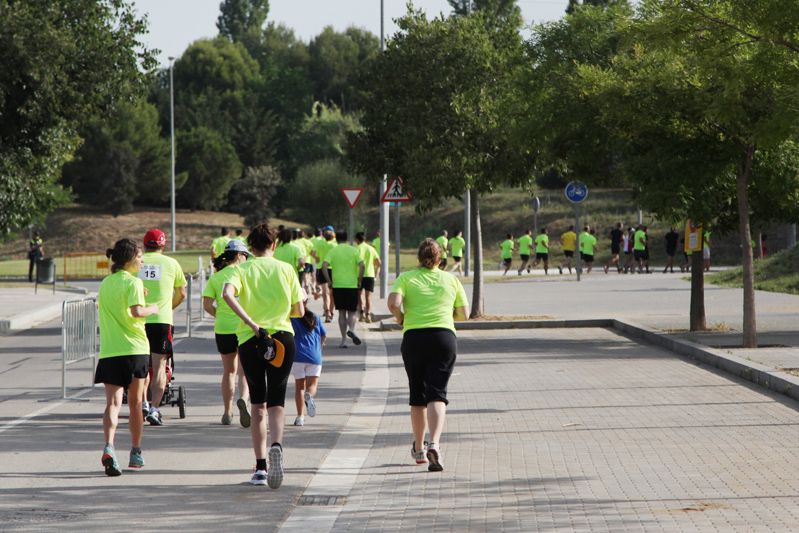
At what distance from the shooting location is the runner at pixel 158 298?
1159cm

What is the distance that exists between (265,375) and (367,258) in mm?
14005

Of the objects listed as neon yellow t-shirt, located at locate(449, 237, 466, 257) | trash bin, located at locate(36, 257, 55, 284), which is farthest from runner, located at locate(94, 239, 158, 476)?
neon yellow t-shirt, located at locate(449, 237, 466, 257)

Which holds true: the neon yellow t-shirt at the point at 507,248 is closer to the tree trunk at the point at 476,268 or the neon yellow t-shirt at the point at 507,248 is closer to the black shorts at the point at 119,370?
the tree trunk at the point at 476,268

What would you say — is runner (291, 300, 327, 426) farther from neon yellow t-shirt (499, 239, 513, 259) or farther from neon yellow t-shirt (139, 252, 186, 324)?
neon yellow t-shirt (499, 239, 513, 259)

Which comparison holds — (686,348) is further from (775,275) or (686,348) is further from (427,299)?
(775,275)

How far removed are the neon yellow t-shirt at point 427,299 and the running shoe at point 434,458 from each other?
0.90 m

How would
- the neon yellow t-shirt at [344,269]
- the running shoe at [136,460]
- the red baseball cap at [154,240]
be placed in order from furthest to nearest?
the neon yellow t-shirt at [344,269] → the red baseball cap at [154,240] → the running shoe at [136,460]

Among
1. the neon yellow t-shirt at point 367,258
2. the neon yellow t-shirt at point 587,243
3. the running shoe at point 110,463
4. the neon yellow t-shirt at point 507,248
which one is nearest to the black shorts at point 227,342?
the running shoe at point 110,463

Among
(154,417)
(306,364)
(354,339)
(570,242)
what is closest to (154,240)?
(154,417)

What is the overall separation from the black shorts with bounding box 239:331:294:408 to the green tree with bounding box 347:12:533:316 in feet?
49.2

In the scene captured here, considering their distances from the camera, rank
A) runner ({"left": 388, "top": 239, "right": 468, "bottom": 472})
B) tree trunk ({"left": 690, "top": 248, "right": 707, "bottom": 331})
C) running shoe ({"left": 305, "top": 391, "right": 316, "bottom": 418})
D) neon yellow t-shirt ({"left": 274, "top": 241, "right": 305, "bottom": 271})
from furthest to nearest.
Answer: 1. tree trunk ({"left": 690, "top": 248, "right": 707, "bottom": 331})
2. neon yellow t-shirt ({"left": 274, "top": 241, "right": 305, "bottom": 271})
3. running shoe ({"left": 305, "top": 391, "right": 316, "bottom": 418})
4. runner ({"left": 388, "top": 239, "right": 468, "bottom": 472})

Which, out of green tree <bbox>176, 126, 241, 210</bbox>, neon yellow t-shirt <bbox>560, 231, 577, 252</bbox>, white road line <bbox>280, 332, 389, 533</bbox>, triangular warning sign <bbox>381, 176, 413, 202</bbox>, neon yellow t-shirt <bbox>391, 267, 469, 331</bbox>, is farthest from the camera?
green tree <bbox>176, 126, 241, 210</bbox>

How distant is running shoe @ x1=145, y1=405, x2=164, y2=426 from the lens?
11.6 m

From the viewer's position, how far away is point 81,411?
501 inches
